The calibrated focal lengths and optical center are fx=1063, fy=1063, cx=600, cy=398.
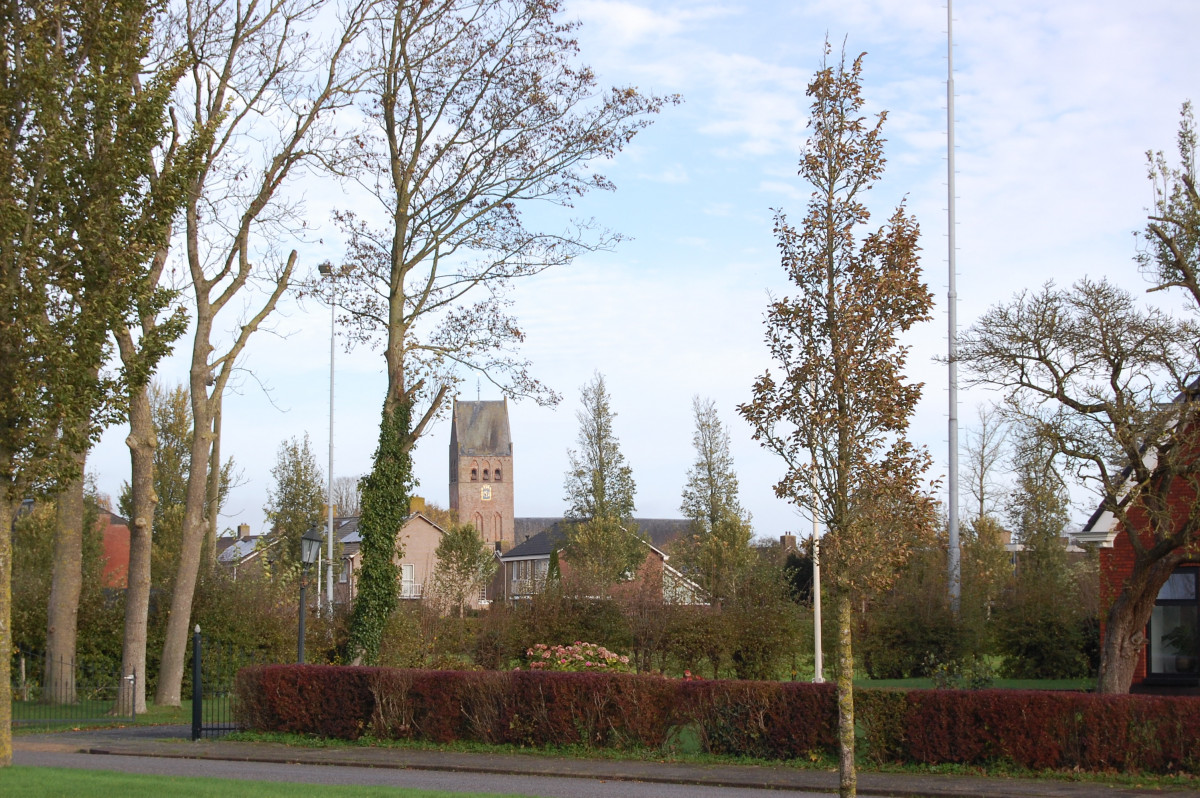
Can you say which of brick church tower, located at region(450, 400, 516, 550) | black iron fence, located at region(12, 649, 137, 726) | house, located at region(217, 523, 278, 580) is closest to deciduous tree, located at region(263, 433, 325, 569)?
house, located at region(217, 523, 278, 580)

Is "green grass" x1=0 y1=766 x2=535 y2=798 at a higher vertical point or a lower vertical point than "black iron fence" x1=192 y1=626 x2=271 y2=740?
higher

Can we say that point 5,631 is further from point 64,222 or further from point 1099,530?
point 1099,530

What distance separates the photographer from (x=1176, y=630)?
21.9 m

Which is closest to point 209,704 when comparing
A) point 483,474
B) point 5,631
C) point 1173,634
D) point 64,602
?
point 64,602

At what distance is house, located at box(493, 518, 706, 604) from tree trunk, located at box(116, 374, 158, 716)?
8.56m

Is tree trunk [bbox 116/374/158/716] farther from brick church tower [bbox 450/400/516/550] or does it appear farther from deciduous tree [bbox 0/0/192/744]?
brick church tower [bbox 450/400/516/550]

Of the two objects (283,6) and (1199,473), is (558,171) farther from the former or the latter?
(1199,473)

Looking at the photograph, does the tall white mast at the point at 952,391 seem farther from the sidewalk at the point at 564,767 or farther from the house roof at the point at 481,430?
the house roof at the point at 481,430

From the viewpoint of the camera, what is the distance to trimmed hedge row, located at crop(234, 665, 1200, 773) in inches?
542

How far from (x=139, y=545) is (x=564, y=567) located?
28.2 m

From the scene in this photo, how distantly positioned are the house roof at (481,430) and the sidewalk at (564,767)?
105m

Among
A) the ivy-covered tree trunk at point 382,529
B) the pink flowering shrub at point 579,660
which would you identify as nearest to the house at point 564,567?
the ivy-covered tree trunk at point 382,529

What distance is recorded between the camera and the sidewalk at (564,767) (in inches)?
515

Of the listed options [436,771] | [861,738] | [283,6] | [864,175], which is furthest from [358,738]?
[283,6]
